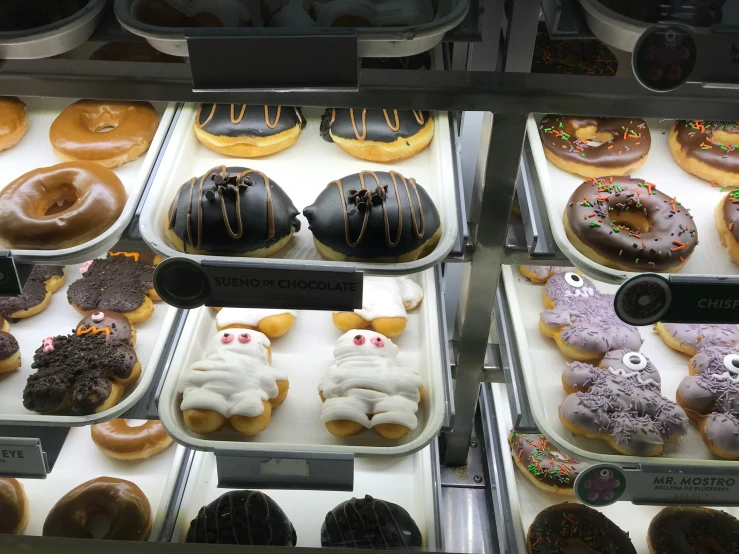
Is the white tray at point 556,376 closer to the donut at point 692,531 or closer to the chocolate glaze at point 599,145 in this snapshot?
the donut at point 692,531

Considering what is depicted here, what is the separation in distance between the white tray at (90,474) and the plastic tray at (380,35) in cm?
126

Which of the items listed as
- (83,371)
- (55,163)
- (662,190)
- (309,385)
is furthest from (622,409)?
(55,163)

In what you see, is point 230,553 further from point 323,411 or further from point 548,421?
point 548,421

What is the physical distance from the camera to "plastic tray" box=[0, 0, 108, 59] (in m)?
1.23

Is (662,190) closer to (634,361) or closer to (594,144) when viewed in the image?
(594,144)

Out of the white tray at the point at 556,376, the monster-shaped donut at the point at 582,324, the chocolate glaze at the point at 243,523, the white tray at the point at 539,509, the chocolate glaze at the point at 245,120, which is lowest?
the white tray at the point at 539,509

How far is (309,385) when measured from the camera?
1885mm

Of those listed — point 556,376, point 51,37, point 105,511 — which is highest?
point 51,37

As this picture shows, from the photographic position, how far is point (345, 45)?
1.12 metres

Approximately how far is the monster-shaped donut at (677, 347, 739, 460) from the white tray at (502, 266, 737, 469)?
33 mm

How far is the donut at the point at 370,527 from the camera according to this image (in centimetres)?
181

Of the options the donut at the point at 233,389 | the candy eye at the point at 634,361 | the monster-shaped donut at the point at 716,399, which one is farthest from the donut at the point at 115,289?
the monster-shaped donut at the point at 716,399

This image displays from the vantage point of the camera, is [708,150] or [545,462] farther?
→ [545,462]

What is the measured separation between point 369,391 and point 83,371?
702 millimetres
